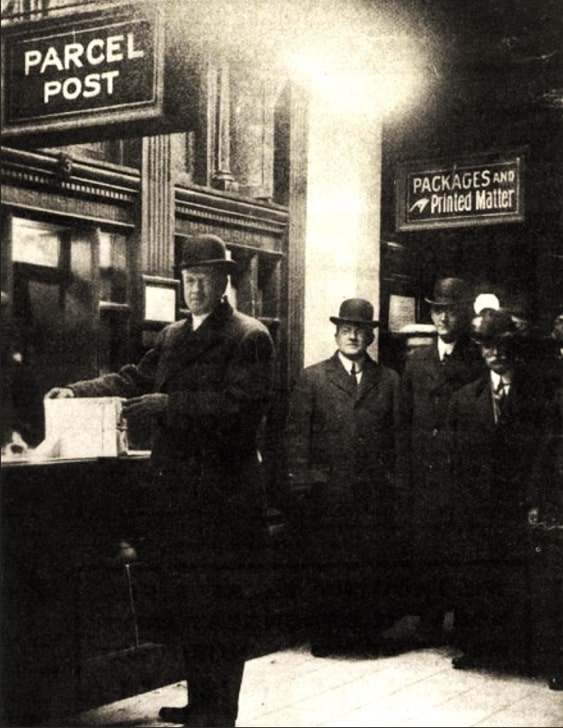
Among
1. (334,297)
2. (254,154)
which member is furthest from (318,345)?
(254,154)

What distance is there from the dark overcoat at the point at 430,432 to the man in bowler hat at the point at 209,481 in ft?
5.58

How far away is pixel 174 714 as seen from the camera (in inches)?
163

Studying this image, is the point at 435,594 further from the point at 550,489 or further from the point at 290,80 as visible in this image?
the point at 290,80

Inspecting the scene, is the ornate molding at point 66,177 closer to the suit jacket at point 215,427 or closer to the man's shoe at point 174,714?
the suit jacket at point 215,427

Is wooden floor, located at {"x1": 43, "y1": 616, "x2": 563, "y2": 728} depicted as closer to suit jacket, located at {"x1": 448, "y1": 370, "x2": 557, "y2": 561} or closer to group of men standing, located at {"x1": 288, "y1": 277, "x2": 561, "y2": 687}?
group of men standing, located at {"x1": 288, "y1": 277, "x2": 561, "y2": 687}

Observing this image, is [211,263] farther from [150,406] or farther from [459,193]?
[459,193]

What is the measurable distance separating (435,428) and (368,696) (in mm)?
1575

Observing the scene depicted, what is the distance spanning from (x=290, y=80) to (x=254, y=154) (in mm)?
464

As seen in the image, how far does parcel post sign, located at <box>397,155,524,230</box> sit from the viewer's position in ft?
19.8

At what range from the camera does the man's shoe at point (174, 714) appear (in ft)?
13.5

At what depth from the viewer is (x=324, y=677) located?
5.03 meters

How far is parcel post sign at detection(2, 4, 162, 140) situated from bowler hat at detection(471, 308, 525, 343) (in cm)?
242

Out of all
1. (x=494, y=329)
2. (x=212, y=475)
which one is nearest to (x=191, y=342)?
(x=212, y=475)

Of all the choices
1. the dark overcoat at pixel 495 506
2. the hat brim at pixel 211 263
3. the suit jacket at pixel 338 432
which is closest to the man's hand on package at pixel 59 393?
the hat brim at pixel 211 263
